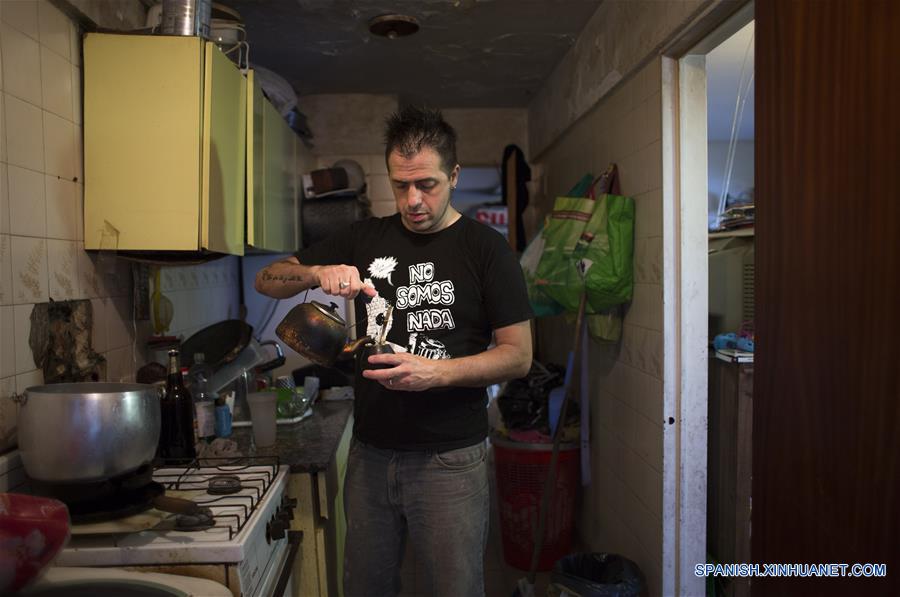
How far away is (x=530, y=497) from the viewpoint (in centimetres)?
282

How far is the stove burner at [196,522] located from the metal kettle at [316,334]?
38 centimetres

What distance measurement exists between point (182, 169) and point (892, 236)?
1701 millimetres

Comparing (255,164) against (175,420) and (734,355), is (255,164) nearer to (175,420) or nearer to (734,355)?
(175,420)

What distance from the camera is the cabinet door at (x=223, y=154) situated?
1805mm

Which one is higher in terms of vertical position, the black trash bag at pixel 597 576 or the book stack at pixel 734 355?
the book stack at pixel 734 355

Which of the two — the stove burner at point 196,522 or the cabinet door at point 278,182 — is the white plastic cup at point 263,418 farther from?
the cabinet door at point 278,182

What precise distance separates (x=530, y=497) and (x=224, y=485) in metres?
1.70

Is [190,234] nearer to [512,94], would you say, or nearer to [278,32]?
[278,32]

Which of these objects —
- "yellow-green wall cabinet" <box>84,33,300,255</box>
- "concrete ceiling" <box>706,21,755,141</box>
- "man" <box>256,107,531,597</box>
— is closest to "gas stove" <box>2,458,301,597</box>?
"man" <box>256,107,531,597</box>

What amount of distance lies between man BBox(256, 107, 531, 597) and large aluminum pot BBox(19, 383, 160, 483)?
0.50 m

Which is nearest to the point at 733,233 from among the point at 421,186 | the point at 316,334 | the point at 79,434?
the point at 421,186

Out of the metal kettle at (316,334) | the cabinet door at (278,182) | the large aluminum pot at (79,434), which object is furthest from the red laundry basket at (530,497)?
the large aluminum pot at (79,434)

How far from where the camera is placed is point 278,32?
9.68 feet

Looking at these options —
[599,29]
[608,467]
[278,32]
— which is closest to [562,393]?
[608,467]
